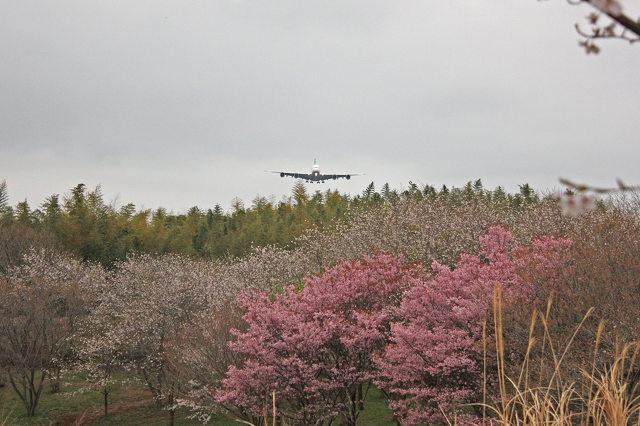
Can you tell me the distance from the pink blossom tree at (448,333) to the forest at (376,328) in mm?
72

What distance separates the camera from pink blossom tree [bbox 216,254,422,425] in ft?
59.0

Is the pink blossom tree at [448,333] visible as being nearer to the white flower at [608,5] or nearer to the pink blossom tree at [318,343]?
the pink blossom tree at [318,343]

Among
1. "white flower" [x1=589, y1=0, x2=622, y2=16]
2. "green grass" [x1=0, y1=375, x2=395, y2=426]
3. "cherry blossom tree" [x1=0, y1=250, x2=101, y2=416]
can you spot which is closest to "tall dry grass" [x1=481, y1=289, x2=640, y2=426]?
"white flower" [x1=589, y1=0, x2=622, y2=16]

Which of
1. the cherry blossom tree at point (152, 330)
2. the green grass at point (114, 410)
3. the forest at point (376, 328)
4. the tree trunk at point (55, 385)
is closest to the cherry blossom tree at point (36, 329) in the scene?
the forest at point (376, 328)

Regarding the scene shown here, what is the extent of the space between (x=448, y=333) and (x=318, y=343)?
4.22 metres

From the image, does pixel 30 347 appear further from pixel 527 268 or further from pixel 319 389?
pixel 527 268

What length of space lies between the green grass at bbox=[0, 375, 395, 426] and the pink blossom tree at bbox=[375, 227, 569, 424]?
910 centimetres

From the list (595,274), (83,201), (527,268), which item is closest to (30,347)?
(527,268)

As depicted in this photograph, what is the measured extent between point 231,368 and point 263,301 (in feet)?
10.0

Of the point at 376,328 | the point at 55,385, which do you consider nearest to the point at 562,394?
the point at 376,328

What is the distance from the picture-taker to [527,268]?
1648 cm

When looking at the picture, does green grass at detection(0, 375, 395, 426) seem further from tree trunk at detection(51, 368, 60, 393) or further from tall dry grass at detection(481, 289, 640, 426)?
tall dry grass at detection(481, 289, 640, 426)

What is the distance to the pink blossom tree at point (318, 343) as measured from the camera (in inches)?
708

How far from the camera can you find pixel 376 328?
19375 mm
